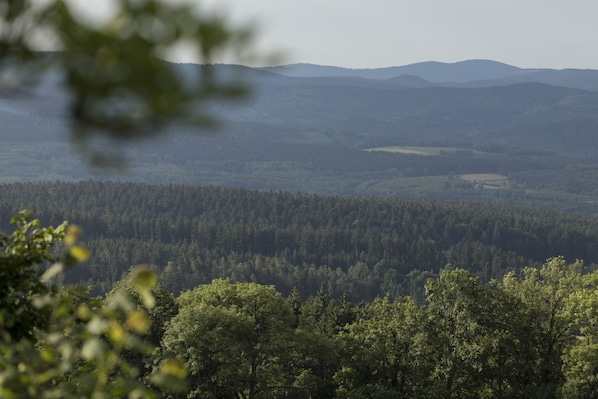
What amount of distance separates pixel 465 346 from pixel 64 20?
98.8ft

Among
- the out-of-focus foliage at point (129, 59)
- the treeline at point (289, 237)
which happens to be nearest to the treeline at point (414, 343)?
the out-of-focus foliage at point (129, 59)

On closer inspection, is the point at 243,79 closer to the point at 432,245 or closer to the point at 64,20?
the point at 64,20

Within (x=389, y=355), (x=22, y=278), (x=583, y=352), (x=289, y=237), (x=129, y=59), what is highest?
(x=129, y=59)

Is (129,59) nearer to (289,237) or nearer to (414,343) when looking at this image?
(414,343)

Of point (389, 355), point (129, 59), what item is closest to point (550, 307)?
point (389, 355)

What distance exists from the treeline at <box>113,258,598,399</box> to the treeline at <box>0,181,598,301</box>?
82359 mm

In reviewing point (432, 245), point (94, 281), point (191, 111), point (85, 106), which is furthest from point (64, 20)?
point (432, 245)

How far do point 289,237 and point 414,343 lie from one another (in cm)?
12737

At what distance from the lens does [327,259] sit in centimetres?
15350

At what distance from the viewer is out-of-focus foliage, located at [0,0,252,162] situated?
3643 mm

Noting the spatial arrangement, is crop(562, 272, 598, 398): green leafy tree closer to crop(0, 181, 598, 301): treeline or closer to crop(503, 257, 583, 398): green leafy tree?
crop(503, 257, 583, 398): green leafy tree

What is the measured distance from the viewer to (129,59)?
12.0 feet

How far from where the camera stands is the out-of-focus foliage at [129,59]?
364 centimetres

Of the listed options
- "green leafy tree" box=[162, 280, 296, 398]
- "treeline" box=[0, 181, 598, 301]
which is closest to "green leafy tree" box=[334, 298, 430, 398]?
"green leafy tree" box=[162, 280, 296, 398]
